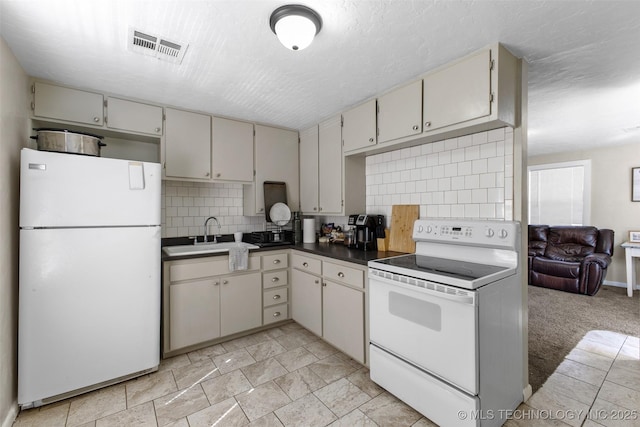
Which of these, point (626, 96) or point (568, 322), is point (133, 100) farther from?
point (568, 322)

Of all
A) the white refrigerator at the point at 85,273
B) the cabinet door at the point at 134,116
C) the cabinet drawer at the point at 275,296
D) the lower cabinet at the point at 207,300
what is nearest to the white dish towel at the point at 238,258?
the lower cabinet at the point at 207,300

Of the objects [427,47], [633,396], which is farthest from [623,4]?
[633,396]

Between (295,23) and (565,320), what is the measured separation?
397cm

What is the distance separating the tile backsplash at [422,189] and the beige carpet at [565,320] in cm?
140

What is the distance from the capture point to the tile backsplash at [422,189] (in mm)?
1979

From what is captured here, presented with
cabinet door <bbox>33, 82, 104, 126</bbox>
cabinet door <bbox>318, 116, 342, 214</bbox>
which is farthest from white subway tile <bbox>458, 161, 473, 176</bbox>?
cabinet door <bbox>33, 82, 104, 126</bbox>

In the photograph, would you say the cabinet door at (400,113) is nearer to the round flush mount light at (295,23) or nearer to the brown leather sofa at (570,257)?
the round flush mount light at (295,23)

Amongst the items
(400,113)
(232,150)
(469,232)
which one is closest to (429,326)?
(469,232)

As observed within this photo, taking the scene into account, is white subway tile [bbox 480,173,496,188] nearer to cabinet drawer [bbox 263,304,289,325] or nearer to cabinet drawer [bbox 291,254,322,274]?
cabinet drawer [bbox 291,254,322,274]

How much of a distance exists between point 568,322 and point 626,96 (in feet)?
7.55

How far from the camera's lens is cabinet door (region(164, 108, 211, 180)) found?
265cm

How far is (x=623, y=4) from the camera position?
1.33m

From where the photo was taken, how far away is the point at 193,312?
2.50m

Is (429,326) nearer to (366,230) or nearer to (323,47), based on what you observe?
(366,230)
